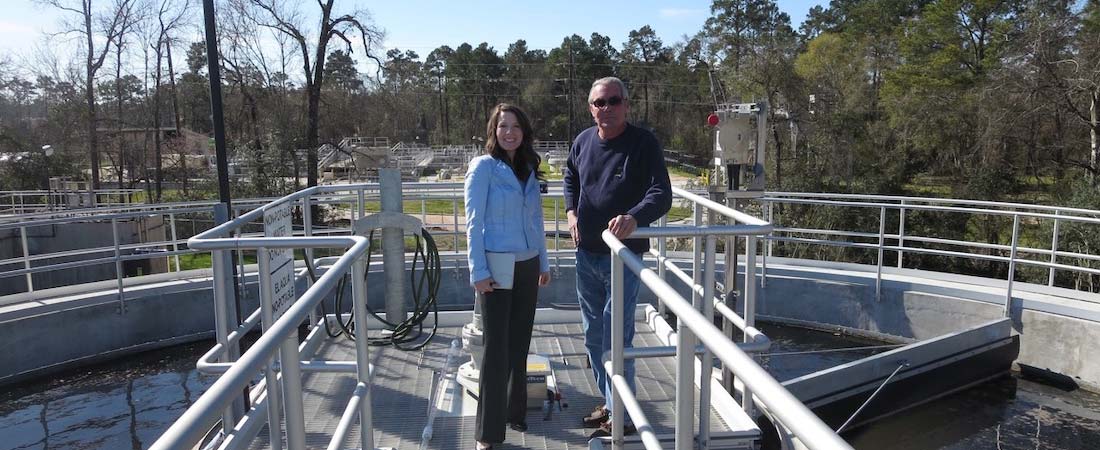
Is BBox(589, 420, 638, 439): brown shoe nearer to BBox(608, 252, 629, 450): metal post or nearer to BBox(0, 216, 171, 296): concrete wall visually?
BBox(608, 252, 629, 450): metal post

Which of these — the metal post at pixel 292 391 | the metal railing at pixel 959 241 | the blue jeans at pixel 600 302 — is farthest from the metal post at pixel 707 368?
the metal railing at pixel 959 241

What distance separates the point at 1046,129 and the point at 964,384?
1692 centimetres

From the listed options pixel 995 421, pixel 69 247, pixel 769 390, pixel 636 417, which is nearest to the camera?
pixel 769 390

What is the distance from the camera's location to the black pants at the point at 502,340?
125 inches

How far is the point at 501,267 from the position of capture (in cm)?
311

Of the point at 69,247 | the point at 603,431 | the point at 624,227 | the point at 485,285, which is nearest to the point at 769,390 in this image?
the point at 624,227

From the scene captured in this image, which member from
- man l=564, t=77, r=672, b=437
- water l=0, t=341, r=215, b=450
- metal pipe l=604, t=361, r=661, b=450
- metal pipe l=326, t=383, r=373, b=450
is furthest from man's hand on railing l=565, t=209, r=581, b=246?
water l=0, t=341, r=215, b=450

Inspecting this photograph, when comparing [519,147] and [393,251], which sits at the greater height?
[519,147]

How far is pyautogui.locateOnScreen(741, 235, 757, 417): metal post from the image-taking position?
10.9 feet

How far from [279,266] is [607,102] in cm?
192

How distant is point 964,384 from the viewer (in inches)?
255

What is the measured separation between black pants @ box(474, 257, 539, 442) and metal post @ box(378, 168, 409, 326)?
6.91ft

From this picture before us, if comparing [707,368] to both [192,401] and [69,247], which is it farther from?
[69,247]

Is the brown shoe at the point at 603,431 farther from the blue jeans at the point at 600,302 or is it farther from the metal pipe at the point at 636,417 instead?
the metal pipe at the point at 636,417
